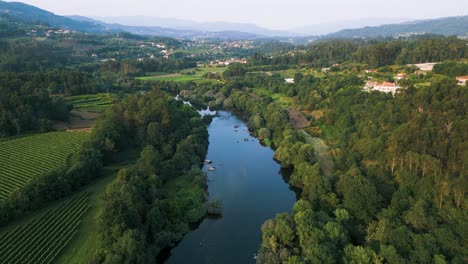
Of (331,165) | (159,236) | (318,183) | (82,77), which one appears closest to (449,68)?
(331,165)

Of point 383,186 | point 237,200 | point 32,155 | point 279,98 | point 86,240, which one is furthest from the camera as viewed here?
point 279,98

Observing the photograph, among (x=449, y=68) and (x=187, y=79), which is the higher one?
(x=449, y=68)

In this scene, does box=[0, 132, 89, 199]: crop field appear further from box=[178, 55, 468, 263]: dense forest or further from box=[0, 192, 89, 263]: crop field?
box=[178, 55, 468, 263]: dense forest

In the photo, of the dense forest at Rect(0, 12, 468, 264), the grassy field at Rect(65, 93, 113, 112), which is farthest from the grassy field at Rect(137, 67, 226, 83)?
the dense forest at Rect(0, 12, 468, 264)

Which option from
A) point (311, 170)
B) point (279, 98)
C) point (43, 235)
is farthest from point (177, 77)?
point (43, 235)

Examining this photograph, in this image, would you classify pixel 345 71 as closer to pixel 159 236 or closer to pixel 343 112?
pixel 343 112

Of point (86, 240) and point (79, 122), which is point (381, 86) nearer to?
point (79, 122)
